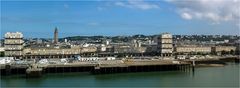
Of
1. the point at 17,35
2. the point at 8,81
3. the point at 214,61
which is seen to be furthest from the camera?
the point at 17,35

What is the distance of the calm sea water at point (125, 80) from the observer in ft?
118

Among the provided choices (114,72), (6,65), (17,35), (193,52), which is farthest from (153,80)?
(193,52)

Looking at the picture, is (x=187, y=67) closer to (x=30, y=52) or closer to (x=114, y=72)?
(x=114, y=72)

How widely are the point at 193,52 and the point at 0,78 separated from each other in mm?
55000

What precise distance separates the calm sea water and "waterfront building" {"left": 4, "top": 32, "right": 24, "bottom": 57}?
2285 cm

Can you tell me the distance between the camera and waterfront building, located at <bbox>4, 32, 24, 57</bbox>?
65375 millimetres

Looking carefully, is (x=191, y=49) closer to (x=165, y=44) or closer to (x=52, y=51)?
(x=165, y=44)

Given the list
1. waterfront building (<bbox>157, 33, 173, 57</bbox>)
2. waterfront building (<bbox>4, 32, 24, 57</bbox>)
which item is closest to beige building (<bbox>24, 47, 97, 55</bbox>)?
waterfront building (<bbox>4, 32, 24, 57</bbox>)

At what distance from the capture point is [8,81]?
38562 mm

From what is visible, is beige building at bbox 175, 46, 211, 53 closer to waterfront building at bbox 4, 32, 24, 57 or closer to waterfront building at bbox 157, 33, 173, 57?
waterfront building at bbox 157, 33, 173, 57

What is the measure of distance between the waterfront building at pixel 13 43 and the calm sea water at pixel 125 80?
2285 cm

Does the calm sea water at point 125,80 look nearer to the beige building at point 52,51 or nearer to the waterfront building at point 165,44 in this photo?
the waterfront building at point 165,44

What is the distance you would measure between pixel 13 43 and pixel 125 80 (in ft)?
101

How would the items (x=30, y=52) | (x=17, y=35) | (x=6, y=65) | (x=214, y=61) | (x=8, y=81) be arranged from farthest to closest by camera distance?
(x=30, y=52) < (x=17, y=35) < (x=214, y=61) < (x=6, y=65) < (x=8, y=81)
